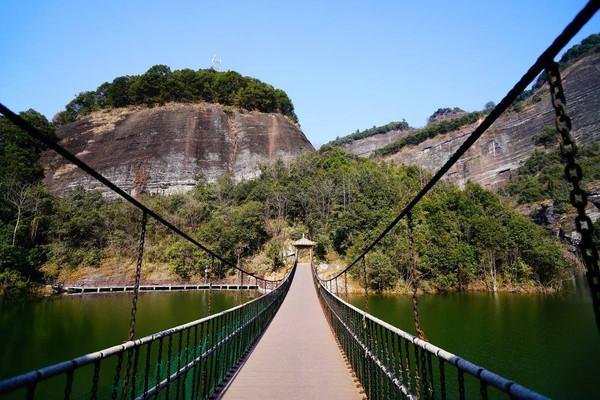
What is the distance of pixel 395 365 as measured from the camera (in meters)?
2.39

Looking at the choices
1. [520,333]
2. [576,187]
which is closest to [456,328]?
[520,333]

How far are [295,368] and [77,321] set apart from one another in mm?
15129

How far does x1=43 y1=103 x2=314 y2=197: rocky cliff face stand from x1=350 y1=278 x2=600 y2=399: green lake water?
85.1 feet

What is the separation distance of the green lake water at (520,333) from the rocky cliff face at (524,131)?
32.0 meters

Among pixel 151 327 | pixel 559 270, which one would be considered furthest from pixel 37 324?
pixel 559 270

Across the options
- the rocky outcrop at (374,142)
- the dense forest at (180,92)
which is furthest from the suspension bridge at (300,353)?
the rocky outcrop at (374,142)

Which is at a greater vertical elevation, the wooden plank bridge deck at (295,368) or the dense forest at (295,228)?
the dense forest at (295,228)

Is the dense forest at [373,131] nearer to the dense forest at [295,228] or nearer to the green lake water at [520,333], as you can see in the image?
the dense forest at [295,228]

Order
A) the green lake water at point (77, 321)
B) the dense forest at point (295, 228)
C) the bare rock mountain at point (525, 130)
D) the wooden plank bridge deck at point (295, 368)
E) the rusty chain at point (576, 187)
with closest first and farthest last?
the rusty chain at point (576, 187), the wooden plank bridge deck at point (295, 368), the green lake water at point (77, 321), the dense forest at point (295, 228), the bare rock mountain at point (525, 130)

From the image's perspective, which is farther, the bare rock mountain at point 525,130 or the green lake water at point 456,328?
the bare rock mountain at point 525,130

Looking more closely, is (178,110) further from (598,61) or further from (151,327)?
(598,61)

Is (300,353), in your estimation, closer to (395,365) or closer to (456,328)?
(395,365)

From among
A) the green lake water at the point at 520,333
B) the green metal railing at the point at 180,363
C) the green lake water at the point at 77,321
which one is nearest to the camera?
the green metal railing at the point at 180,363

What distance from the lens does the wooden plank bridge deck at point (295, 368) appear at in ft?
11.3
